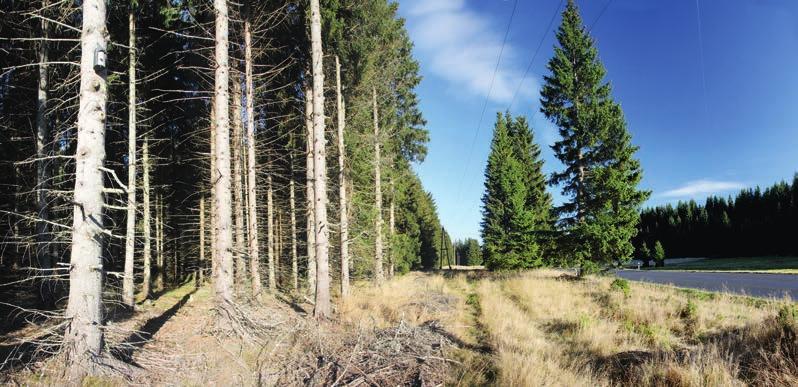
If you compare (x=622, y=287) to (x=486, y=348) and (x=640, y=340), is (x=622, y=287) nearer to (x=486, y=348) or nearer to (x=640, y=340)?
(x=640, y=340)

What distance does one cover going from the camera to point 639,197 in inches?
684

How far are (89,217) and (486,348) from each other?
6483mm

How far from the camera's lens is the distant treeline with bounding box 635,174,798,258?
4253cm

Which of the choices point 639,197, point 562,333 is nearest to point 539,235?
point 639,197

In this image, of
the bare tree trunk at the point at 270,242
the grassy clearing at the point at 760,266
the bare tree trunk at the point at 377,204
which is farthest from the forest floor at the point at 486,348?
the grassy clearing at the point at 760,266

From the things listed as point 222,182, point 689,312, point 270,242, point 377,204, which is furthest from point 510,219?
point 222,182

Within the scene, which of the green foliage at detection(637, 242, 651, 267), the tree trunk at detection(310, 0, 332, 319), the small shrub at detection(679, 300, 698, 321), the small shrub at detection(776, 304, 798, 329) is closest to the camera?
the small shrub at detection(776, 304, 798, 329)

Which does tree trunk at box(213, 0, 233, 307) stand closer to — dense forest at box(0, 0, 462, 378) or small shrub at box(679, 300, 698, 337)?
dense forest at box(0, 0, 462, 378)

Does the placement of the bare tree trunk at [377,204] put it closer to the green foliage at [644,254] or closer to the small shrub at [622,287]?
the small shrub at [622,287]

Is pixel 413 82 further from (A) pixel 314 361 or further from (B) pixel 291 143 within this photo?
(A) pixel 314 361

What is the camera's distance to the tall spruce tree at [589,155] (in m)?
17.4

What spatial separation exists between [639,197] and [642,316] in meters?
9.37

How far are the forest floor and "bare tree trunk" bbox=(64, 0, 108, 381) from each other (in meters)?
0.30

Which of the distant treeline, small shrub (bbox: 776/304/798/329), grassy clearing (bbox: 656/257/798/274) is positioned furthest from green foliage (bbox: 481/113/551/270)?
the distant treeline
